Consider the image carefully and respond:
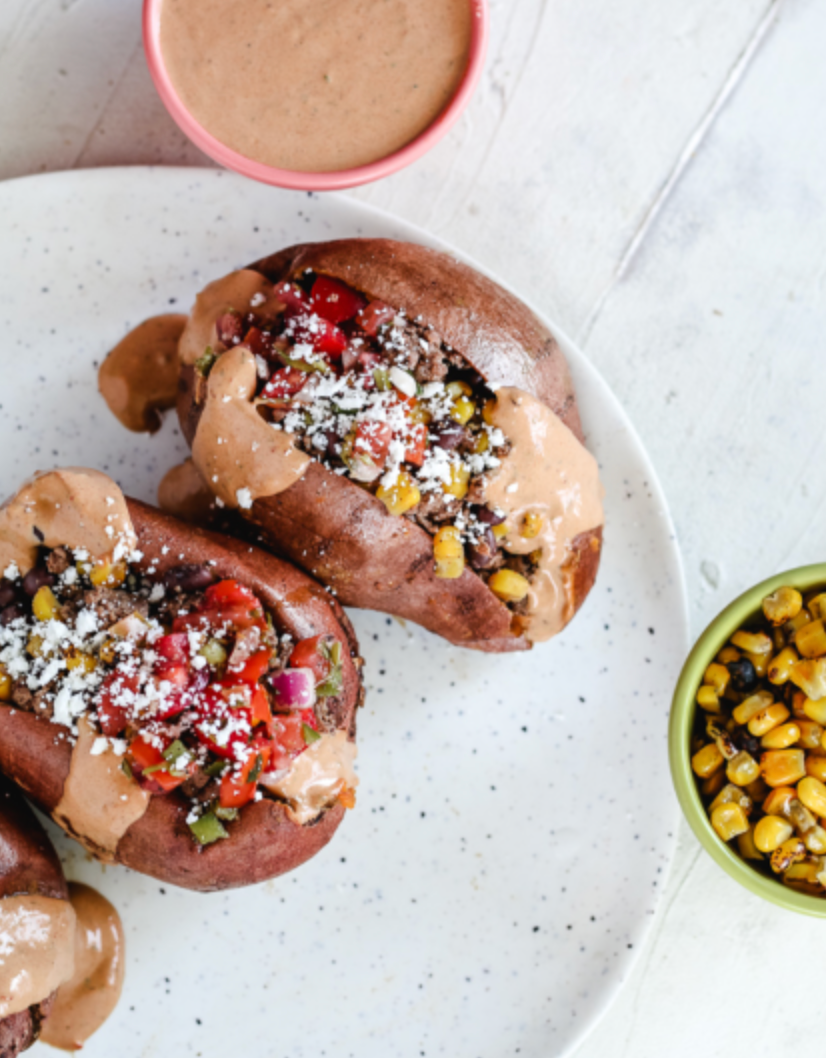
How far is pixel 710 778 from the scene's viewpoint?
8.18 ft

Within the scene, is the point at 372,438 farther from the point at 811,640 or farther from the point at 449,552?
the point at 811,640

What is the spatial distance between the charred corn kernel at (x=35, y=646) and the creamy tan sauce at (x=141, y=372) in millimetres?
775

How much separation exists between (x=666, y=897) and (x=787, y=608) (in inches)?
42.5

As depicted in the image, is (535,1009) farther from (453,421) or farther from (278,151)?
(278,151)

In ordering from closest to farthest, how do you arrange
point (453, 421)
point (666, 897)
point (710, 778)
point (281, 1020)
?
1. point (453, 421)
2. point (710, 778)
3. point (281, 1020)
4. point (666, 897)

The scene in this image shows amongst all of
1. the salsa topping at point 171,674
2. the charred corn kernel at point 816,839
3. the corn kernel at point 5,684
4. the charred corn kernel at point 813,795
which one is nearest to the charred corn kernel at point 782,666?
the charred corn kernel at point 813,795

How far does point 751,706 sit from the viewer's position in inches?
96.0

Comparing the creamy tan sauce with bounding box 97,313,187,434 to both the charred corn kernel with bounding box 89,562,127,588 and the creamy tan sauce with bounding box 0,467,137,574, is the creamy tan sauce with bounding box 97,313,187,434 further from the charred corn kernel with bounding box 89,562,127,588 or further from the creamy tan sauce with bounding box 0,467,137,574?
the charred corn kernel with bounding box 89,562,127,588

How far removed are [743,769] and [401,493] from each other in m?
1.15

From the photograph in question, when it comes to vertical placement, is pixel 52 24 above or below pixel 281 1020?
above

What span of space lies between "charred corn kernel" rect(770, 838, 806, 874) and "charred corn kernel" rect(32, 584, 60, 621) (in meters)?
1.91

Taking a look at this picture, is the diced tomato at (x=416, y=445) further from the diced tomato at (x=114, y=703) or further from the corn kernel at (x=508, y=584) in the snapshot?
the diced tomato at (x=114, y=703)

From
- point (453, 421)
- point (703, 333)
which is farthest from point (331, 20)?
point (703, 333)

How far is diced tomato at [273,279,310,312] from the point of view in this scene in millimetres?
2318
